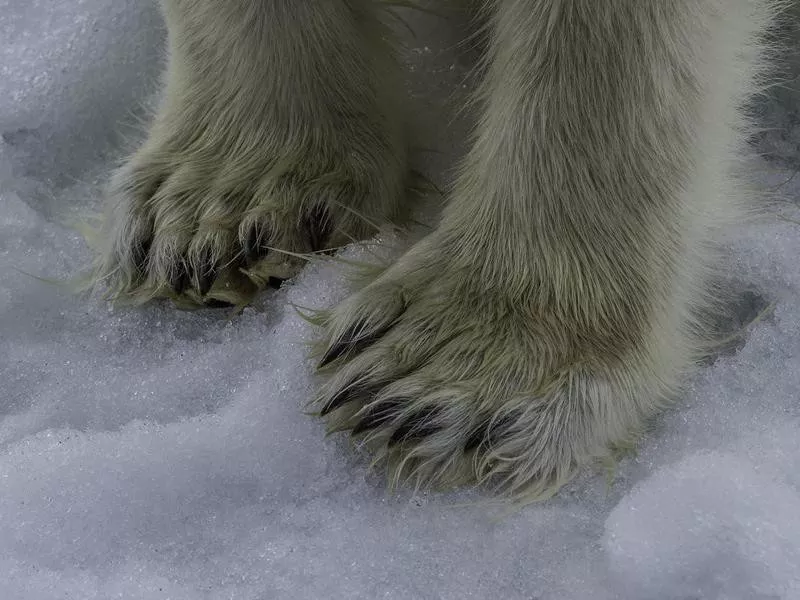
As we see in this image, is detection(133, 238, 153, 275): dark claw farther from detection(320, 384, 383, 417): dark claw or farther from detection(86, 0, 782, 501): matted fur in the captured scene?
detection(320, 384, 383, 417): dark claw

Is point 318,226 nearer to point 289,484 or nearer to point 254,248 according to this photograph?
point 254,248

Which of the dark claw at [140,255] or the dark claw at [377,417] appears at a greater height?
the dark claw at [140,255]

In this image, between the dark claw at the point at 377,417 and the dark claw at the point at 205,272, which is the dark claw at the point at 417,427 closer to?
the dark claw at the point at 377,417

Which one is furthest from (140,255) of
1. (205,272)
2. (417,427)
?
(417,427)

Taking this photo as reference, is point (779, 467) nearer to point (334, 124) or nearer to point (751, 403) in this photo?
point (751, 403)

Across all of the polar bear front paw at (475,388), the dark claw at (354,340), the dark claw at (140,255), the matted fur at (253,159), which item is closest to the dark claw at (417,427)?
the polar bear front paw at (475,388)

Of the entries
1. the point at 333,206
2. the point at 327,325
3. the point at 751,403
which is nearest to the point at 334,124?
the point at 333,206
